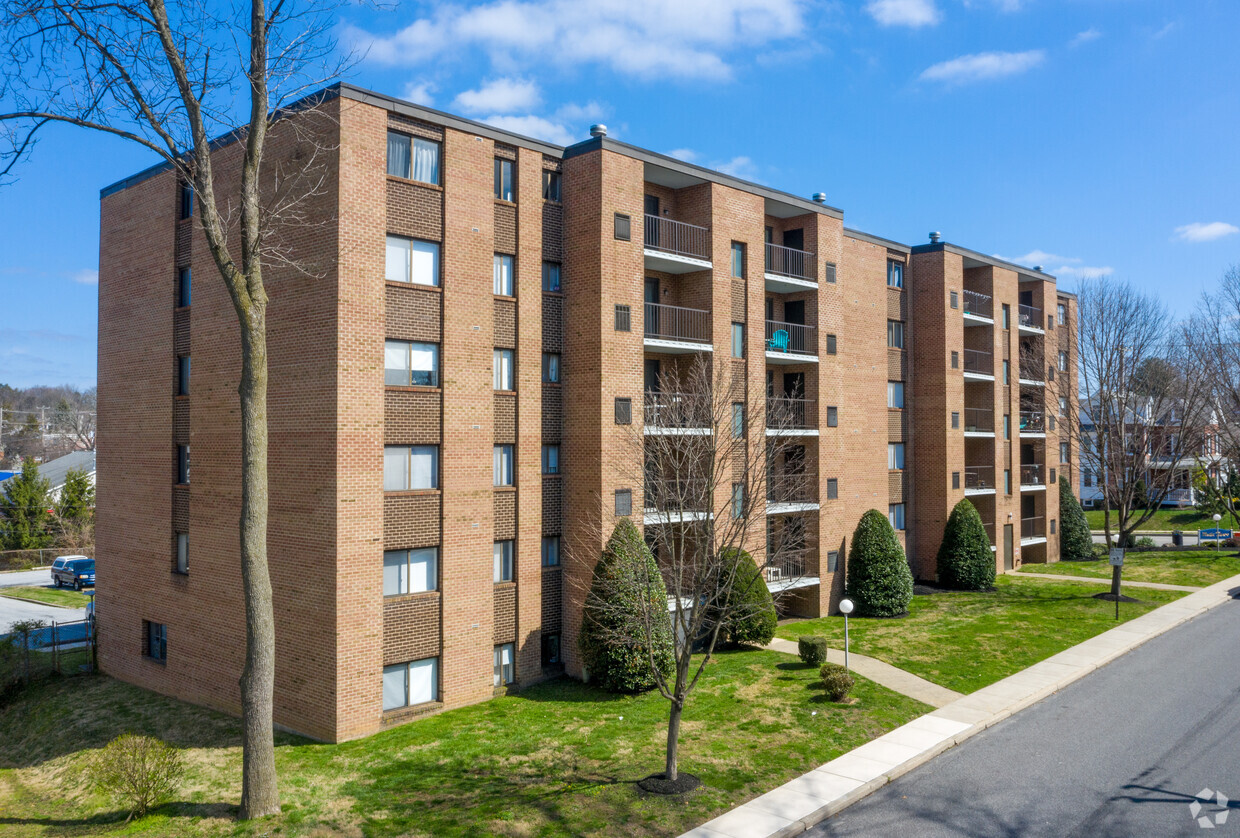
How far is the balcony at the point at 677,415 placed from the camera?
19297mm

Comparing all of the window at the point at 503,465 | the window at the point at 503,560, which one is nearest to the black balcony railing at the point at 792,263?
the window at the point at 503,465

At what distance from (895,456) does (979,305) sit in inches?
391

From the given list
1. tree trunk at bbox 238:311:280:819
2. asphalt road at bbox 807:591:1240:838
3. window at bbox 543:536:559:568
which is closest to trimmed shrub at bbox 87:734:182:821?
tree trunk at bbox 238:311:280:819

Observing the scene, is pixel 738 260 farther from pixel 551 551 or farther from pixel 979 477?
pixel 979 477

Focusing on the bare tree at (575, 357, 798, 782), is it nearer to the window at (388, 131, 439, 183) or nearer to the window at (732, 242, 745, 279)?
the window at (732, 242, 745, 279)

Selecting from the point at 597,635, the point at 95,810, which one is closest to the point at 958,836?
the point at 597,635

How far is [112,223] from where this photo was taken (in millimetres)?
27891

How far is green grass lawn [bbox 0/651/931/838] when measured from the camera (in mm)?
14594

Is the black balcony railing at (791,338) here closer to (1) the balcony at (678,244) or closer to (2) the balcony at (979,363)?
(1) the balcony at (678,244)

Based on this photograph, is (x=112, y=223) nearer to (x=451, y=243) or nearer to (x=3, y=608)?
(x=451, y=243)

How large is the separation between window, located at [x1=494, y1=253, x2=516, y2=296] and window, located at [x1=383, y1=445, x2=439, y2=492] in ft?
16.0

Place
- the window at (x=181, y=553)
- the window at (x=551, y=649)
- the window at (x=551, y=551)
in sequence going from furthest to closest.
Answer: the window at (x=181, y=553) < the window at (x=551, y=551) < the window at (x=551, y=649)

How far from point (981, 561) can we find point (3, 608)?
47125mm

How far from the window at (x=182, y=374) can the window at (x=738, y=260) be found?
17.6m
